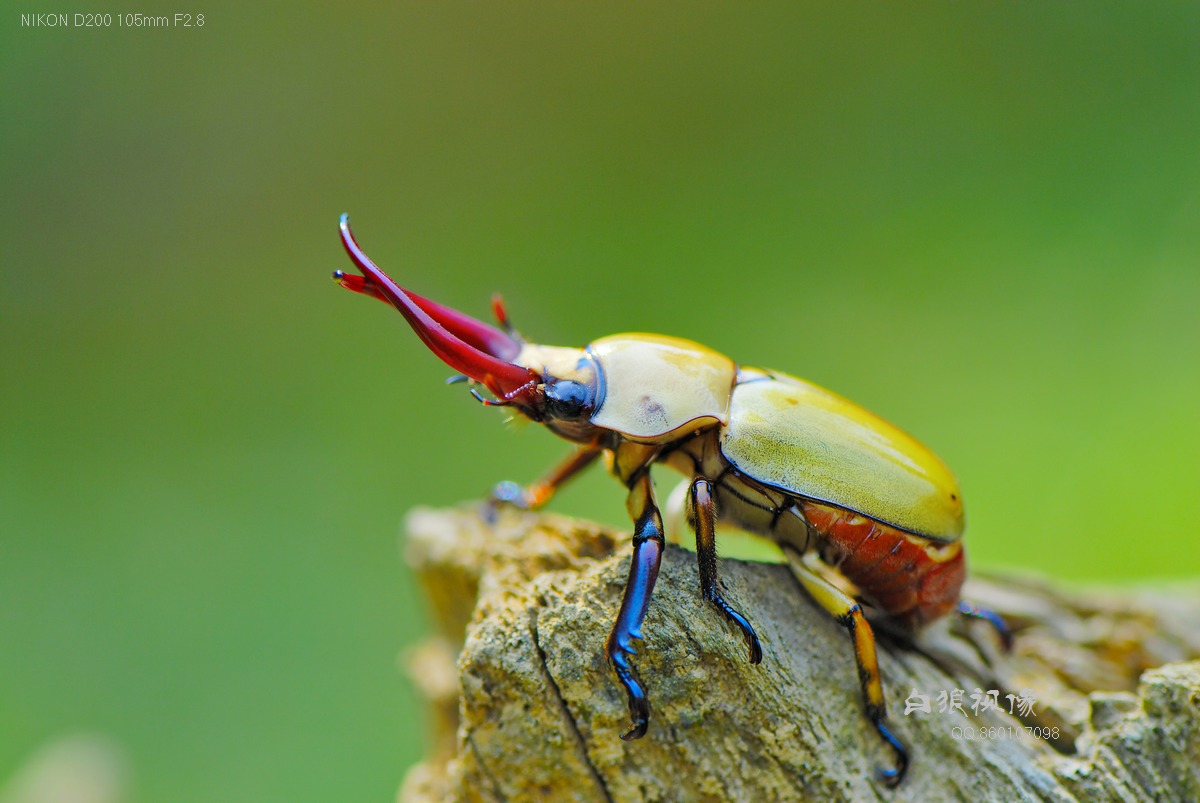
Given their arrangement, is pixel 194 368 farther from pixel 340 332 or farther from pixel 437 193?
pixel 437 193

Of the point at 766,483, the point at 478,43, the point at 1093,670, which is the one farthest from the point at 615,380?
the point at 478,43

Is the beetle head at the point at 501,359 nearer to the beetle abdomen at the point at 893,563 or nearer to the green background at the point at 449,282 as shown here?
the beetle abdomen at the point at 893,563

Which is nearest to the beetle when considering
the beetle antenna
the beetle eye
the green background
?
the beetle eye

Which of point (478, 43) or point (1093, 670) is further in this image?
point (478, 43)

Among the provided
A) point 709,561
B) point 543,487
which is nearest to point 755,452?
point 709,561

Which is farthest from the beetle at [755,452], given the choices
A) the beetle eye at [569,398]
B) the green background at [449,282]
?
the green background at [449,282]

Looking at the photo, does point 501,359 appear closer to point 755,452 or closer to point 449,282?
point 755,452
